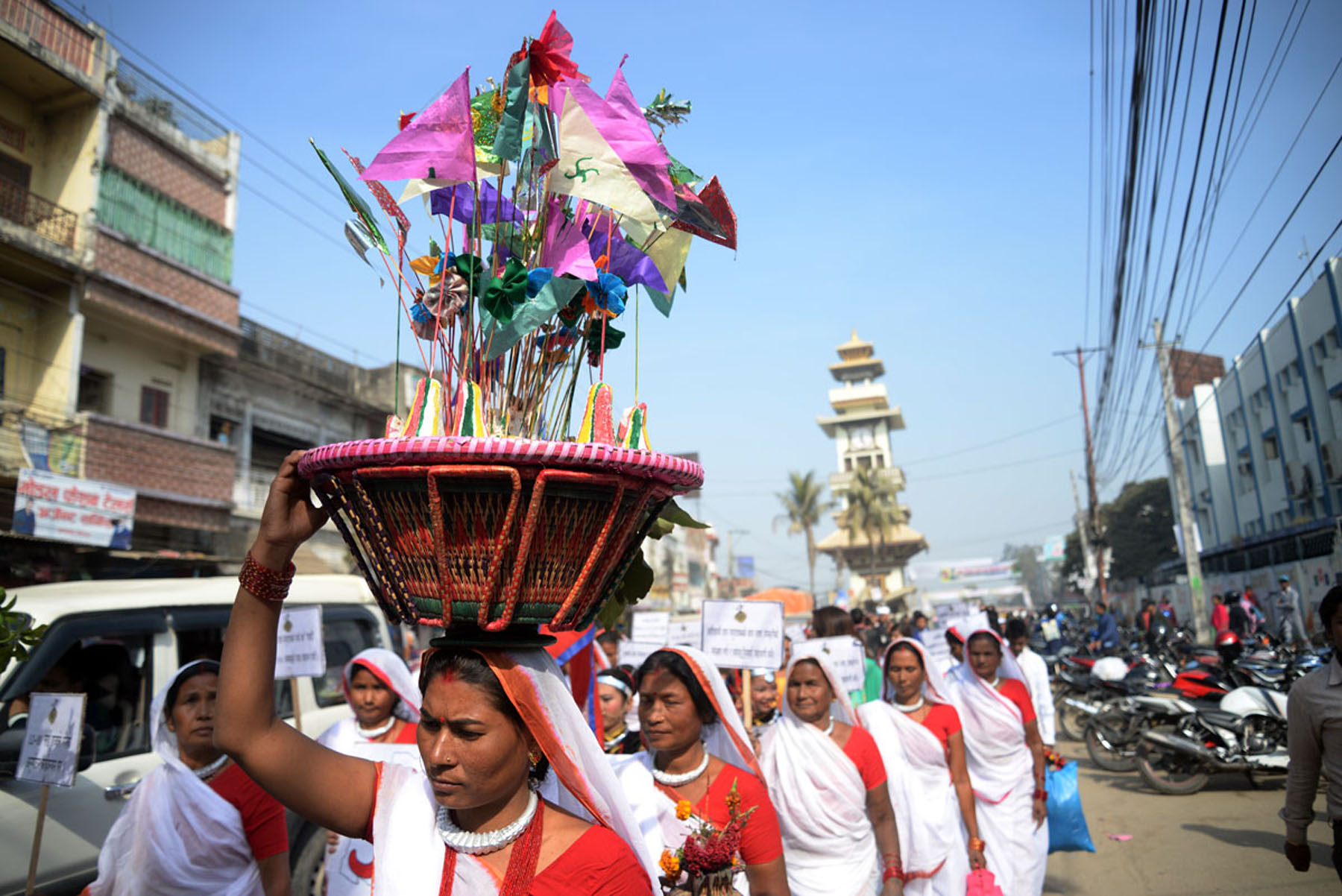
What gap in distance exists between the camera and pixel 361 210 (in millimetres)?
2156

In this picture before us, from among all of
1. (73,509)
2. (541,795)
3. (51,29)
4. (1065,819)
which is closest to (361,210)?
(541,795)

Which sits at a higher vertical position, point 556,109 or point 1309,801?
point 556,109

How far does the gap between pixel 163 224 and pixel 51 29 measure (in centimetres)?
330

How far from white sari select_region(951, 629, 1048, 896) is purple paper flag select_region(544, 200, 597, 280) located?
5.24 metres

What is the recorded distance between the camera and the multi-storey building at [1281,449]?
22.1 metres

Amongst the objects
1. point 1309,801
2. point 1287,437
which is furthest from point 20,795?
point 1287,437

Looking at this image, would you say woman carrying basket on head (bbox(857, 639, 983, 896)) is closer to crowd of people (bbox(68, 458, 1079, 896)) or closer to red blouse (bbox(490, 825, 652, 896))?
crowd of people (bbox(68, 458, 1079, 896))

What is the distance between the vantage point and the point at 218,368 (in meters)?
18.2

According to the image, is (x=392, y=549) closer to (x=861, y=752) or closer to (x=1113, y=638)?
(x=861, y=752)

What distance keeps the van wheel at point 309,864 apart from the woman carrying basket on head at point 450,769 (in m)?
4.48

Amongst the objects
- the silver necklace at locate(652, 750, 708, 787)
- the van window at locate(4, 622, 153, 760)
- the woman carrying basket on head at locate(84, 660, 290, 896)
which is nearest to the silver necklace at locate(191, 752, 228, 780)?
the woman carrying basket on head at locate(84, 660, 290, 896)

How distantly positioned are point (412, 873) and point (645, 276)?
1.49 meters

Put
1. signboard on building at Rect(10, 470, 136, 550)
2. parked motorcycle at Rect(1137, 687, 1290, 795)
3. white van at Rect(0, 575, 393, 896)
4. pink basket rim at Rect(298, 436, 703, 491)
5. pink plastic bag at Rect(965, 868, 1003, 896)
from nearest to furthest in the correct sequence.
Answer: pink basket rim at Rect(298, 436, 703, 491) < white van at Rect(0, 575, 393, 896) < pink plastic bag at Rect(965, 868, 1003, 896) < parked motorcycle at Rect(1137, 687, 1290, 795) < signboard on building at Rect(10, 470, 136, 550)

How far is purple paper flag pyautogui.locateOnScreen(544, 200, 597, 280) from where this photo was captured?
6.79 feet
